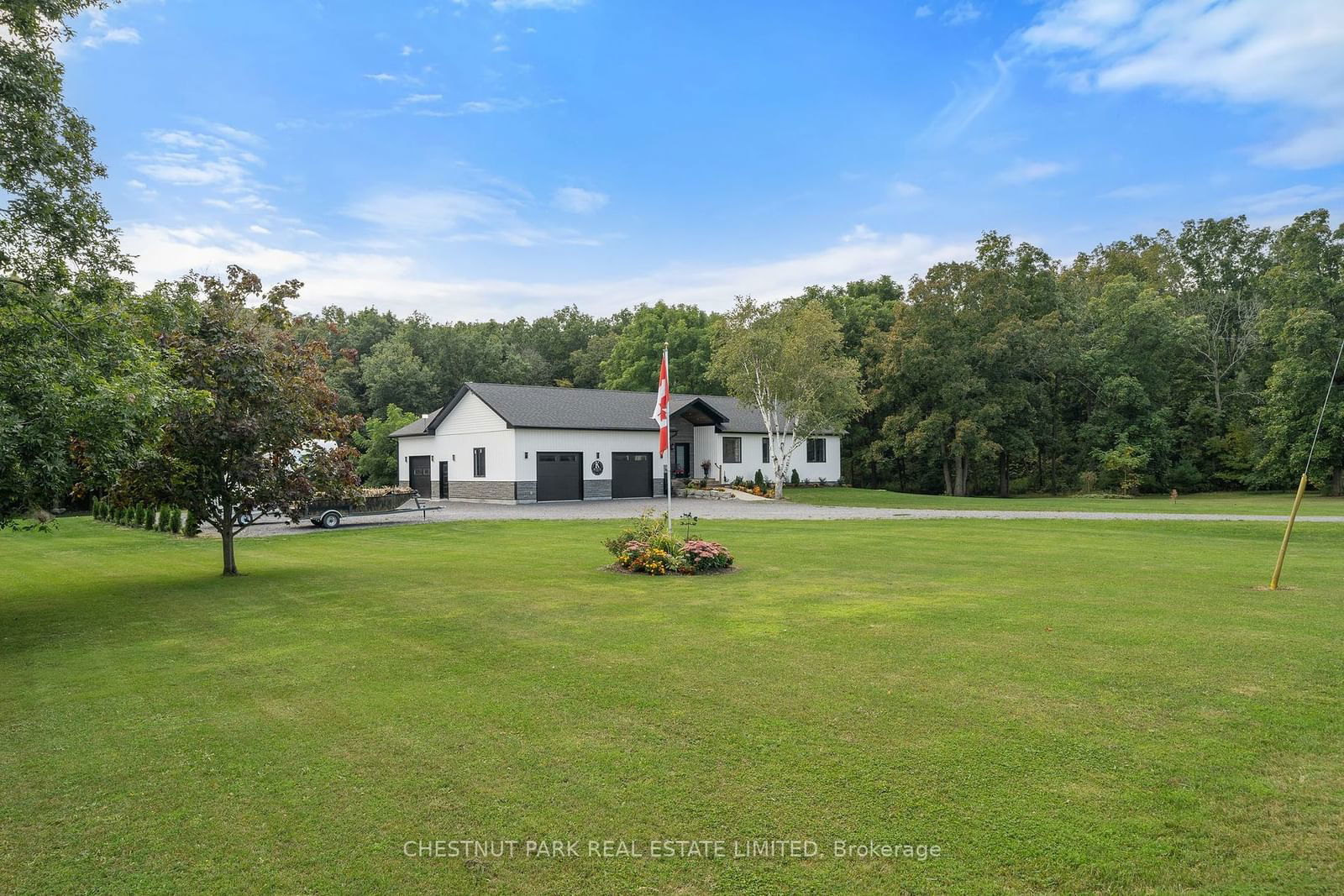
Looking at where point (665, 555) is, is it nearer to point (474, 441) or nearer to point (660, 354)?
point (474, 441)

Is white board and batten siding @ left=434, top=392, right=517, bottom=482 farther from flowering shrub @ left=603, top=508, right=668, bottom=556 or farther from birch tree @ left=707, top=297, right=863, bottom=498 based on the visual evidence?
flowering shrub @ left=603, top=508, right=668, bottom=556

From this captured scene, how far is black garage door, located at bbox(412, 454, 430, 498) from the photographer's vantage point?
38000 millimetres

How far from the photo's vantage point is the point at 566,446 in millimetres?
33000

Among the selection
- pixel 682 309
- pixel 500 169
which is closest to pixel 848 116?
pixel 500 169

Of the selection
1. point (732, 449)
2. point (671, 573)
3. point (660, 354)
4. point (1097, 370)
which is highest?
point (660, 354)

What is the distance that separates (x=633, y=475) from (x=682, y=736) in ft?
100

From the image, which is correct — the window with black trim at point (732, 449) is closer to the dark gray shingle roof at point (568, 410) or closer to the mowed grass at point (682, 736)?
the dark gray shingle roof at point (568, 410)

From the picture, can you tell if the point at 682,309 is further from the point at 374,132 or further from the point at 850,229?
the point at 374,132

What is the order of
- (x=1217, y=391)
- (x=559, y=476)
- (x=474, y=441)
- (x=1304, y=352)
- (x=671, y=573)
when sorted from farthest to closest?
(x=1217, y=391), (x=1304, y=352), (x=474, y=441), (x=559, y=476), (x=671, y=573)

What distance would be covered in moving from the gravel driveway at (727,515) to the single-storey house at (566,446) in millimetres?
2325

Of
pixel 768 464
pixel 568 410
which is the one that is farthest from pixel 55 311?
pixel 768 464

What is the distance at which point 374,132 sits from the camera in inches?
786

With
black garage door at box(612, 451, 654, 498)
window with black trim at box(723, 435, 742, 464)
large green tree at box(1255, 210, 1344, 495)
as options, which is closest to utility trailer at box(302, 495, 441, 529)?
black garage door at box(612, 451, 654, 498)

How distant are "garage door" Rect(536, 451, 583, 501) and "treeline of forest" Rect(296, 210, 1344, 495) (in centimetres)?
1030
